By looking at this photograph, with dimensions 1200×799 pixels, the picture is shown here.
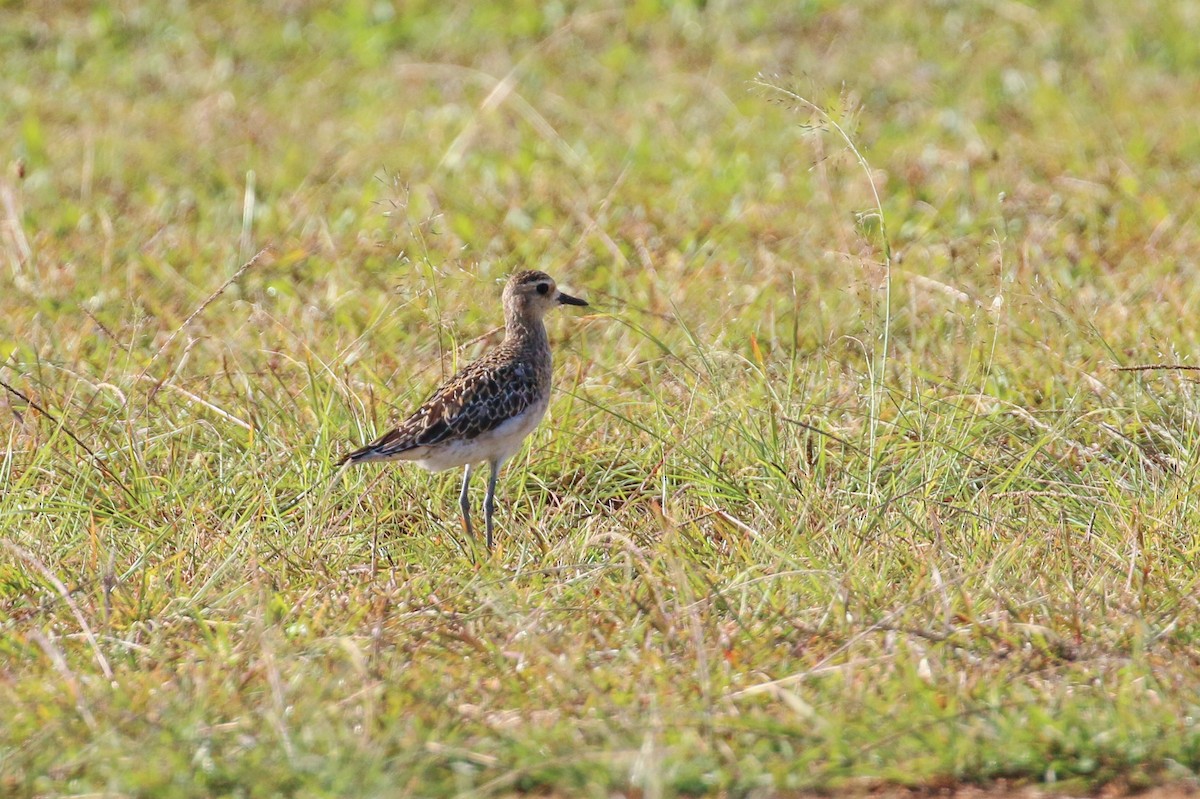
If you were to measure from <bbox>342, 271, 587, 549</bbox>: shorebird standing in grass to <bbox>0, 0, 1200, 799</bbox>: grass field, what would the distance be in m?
0.16

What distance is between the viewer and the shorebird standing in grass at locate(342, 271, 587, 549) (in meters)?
5.78

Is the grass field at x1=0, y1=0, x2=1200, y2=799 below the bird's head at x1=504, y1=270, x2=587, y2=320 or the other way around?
below

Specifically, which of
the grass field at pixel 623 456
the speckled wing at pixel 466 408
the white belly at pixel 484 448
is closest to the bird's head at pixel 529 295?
the grass field at pixel 623 456

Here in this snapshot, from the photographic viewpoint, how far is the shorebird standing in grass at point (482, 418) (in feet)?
19.0

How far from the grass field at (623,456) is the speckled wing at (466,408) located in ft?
0.64

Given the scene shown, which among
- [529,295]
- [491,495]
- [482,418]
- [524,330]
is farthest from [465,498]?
[529,295]

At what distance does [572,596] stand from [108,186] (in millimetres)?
6020

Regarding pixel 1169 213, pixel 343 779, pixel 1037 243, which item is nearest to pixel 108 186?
pixel 1037 243

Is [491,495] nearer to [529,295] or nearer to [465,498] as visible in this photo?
[465,498]

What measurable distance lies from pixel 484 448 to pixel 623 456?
0.53 metres

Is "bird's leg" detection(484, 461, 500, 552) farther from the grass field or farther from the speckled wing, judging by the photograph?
the speckled wing

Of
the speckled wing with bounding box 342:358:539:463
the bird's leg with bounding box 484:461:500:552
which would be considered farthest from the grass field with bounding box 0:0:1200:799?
the speckled wing with bounding box 342:358:539:463

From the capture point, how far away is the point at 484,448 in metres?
5.92

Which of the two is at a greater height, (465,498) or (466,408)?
(466,408)
